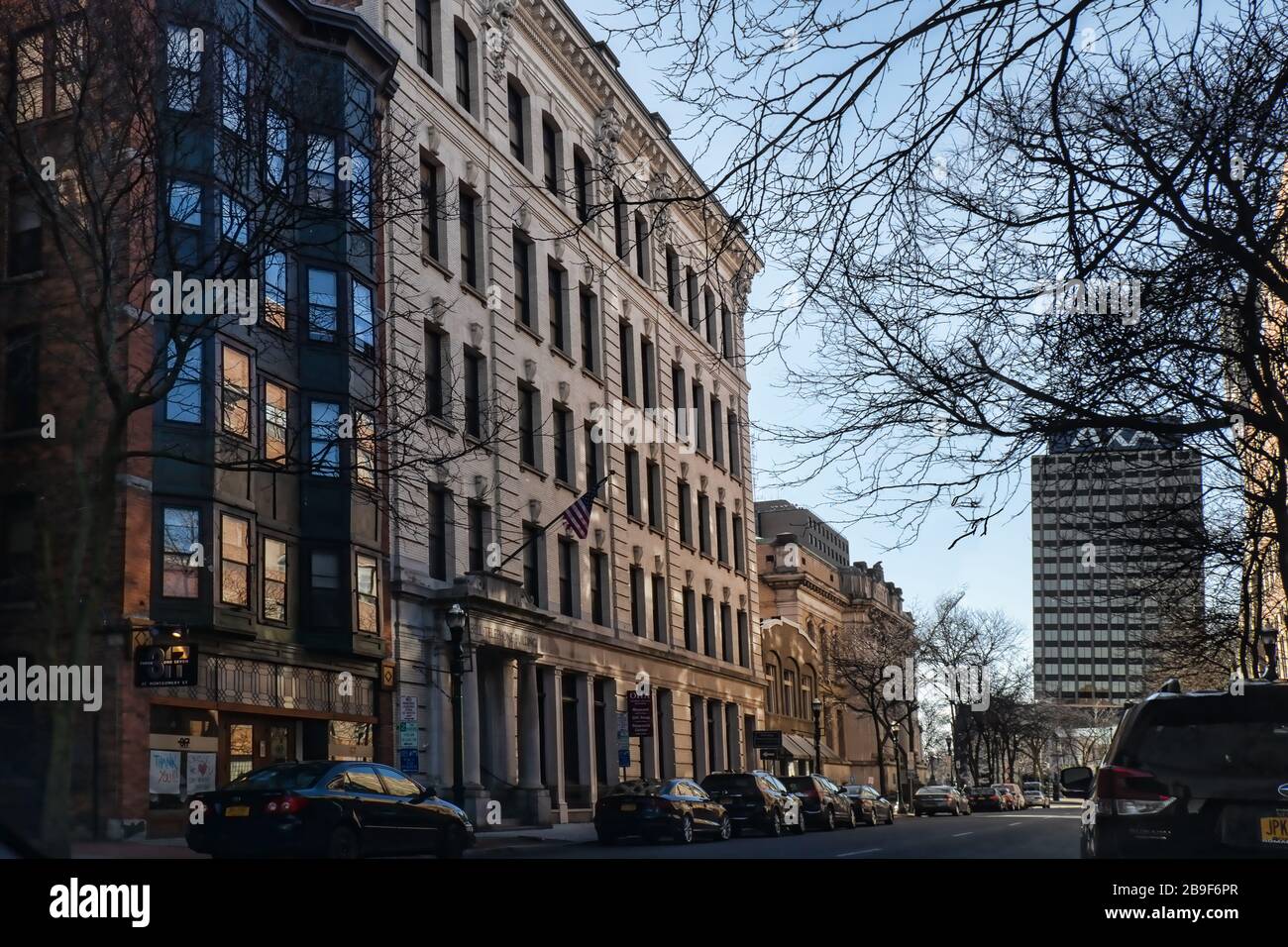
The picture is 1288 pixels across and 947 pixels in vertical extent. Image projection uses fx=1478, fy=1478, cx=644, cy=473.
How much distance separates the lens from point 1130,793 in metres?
9.23

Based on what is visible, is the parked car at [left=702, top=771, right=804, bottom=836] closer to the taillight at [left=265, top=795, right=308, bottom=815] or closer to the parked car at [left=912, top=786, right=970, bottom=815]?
the taillight at [left=265, top=795, right=308, bottom=815]

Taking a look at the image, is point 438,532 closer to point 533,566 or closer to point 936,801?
point 533,566

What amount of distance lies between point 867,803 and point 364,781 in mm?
30364

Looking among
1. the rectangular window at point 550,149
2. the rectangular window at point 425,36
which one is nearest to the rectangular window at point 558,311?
the rectangular window at point 550,149

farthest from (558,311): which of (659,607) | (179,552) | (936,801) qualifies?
(936,801)

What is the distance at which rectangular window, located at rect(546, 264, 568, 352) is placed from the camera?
148ft

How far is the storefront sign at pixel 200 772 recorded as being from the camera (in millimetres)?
26875

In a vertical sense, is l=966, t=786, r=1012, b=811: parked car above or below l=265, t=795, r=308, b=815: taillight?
below

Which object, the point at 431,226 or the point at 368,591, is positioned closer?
the point at 368,591

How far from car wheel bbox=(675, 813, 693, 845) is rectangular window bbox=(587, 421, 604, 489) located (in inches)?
682

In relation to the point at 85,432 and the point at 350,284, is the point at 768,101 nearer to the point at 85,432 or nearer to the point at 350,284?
the point at 85,432

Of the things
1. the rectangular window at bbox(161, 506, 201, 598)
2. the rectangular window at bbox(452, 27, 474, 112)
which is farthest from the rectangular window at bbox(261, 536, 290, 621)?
the rectangular window at bbox(452, 27, 474, 112)

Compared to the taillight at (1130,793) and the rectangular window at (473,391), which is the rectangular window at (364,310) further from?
the taillight at (1130,793)
